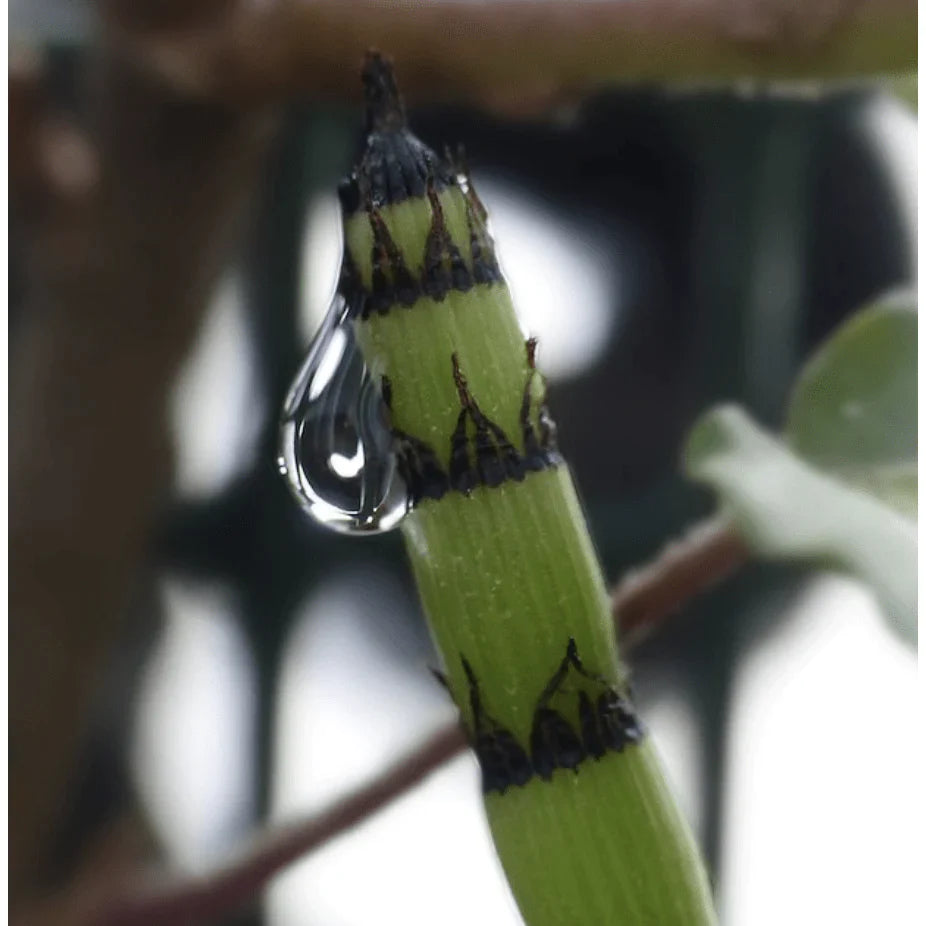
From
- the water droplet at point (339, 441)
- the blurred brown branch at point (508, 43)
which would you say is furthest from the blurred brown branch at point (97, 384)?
the water droplet at point (339, 441)

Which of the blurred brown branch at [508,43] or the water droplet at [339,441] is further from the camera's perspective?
the blurred brown branch at [508,43]

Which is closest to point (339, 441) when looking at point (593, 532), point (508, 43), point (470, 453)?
point (470, 453)

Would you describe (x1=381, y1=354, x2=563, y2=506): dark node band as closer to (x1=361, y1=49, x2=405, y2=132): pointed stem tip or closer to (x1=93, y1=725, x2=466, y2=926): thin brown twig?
(x1=361, y1=49, x2=405, y2=132): pointed stem tip

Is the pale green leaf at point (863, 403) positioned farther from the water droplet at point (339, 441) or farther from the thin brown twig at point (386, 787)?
the water droplet at point (339, 441)

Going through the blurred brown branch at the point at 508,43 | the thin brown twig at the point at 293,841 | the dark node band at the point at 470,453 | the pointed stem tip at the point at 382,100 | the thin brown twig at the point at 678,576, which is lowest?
the thin brown twig at the point at 293,841

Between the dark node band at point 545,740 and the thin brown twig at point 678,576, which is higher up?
the thin brown twig at point 678,576

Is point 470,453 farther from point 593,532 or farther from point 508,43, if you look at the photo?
point 593,532

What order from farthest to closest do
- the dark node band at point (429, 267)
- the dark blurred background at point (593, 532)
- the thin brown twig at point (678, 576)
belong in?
the dark blurred background at point (593, 532) → the thin brown twig at point (678, 576) → the dark node band at point (429, 267)
